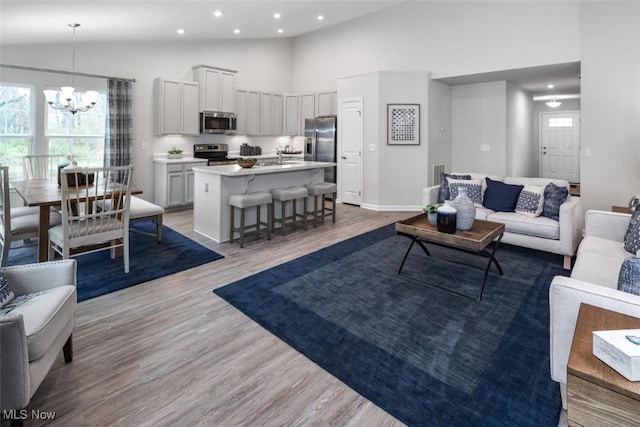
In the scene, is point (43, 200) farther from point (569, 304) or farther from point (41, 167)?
point (569, 304)

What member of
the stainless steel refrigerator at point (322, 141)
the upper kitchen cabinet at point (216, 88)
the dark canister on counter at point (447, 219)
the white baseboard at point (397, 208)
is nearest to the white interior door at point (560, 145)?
the white baseboard at point (397, 208)

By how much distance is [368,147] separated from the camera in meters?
7.06

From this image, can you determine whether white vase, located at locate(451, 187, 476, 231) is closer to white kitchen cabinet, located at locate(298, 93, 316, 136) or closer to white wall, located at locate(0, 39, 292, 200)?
white wall, located at locate(0, 39, 292, 200)

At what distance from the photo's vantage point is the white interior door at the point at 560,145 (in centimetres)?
952

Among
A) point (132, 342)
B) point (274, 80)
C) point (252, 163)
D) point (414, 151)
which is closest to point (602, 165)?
point (414, 151)

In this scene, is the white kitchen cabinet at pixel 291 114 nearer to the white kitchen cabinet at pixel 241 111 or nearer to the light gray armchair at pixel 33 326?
the white kitchen cabinet at pixel 241 111

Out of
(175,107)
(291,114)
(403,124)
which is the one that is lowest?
(403,124)

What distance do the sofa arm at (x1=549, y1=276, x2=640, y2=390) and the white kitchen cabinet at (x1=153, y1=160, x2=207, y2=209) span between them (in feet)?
20.4

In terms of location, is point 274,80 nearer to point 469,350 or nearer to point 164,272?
point 164,272

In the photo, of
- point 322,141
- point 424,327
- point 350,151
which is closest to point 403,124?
point 350,151

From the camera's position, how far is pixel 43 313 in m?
1.74

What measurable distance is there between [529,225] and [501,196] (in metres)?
0.55

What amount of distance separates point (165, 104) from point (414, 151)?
15.5 ft

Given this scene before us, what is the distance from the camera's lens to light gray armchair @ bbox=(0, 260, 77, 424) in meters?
1.46
